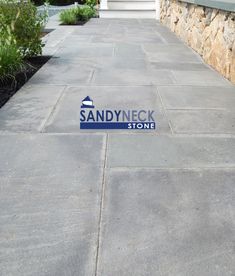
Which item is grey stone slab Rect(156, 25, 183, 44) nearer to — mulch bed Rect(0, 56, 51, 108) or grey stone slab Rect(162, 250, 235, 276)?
mulch bed Rect(0, 56, 51, 108)

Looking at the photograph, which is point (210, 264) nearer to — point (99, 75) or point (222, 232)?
point (222, 232)

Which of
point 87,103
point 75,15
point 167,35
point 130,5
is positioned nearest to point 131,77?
point 87,103

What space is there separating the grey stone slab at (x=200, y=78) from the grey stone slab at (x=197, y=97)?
0.27m

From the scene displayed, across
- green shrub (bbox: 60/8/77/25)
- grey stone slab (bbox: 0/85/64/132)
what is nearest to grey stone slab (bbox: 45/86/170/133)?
grey stone slab (bbox: 0/85/64/132)

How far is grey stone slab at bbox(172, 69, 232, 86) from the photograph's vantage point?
524 cm

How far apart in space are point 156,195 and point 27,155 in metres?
1.23

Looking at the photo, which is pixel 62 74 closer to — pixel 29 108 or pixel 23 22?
pixel 23 22

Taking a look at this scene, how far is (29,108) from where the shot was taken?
165 inches

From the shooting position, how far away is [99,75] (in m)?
5.66

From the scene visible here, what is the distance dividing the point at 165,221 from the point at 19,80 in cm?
382

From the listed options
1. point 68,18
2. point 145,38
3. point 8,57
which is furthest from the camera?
point 68,18

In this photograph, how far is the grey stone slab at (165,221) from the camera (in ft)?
6.26

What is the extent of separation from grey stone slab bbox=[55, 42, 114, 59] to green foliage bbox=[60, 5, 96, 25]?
14.4 feet
